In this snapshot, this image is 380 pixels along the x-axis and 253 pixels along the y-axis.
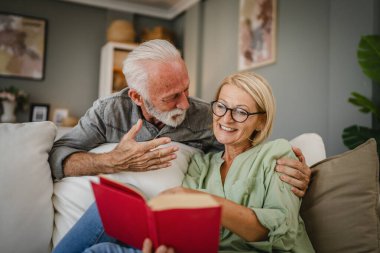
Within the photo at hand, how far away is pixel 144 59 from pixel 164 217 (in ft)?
3.10

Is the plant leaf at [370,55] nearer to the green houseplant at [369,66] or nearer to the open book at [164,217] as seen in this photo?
the green houseplant at [369,66]

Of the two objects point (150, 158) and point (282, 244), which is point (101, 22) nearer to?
point (150, 158)

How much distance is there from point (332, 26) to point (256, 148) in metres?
1.67

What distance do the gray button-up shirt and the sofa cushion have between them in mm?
140

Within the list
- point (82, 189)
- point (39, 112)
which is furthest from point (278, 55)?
point (39, 112)

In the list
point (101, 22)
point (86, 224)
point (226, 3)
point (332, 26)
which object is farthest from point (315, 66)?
point (101, 22)

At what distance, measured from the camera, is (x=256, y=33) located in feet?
10.6

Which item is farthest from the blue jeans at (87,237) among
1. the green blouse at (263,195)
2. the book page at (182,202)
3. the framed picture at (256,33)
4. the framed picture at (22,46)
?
the framed picture at (22,46)

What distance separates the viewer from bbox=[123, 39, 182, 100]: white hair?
1.45 metres

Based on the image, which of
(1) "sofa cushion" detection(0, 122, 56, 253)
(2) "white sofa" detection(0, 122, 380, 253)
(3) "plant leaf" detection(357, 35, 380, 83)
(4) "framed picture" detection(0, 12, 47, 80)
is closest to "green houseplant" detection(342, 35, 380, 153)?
(3) "plant leaf" detection(357, 35, 380, 83)

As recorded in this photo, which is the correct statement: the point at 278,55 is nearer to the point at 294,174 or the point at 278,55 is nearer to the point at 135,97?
the point at 135,97

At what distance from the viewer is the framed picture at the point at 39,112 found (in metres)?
4.25

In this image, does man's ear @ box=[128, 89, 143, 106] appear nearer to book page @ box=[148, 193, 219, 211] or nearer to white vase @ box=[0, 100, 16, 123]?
book page @ box=[148, 193, 219, 211]

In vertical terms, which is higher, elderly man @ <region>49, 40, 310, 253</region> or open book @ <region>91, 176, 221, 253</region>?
elderly man @ <region>49, 40, 310, 253</region>
